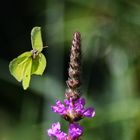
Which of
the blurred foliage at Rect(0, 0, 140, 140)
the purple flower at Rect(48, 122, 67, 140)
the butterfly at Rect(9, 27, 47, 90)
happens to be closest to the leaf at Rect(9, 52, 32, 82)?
the butterfly at Rect(9, 27, 47, 90)

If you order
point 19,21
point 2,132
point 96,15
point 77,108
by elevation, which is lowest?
point 77,108

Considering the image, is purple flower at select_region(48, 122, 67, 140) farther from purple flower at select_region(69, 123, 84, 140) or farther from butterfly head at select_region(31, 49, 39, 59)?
butterfly head at select_region(31, 49, 39, 59)

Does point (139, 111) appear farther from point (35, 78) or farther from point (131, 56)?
point (35, 78)

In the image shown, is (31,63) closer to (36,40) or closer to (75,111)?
(36,40)

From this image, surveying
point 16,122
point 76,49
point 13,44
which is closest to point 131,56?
point 16,122

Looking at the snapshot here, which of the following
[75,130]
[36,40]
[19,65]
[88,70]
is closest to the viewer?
[75,130]

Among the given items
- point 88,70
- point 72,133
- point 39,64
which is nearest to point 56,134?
point 72,133

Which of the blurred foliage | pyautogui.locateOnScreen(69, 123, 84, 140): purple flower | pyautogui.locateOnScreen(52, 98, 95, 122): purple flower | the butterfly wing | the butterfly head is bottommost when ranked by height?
pyautogui.locateOnScreen(69, 123, 84, 140): purple flower
